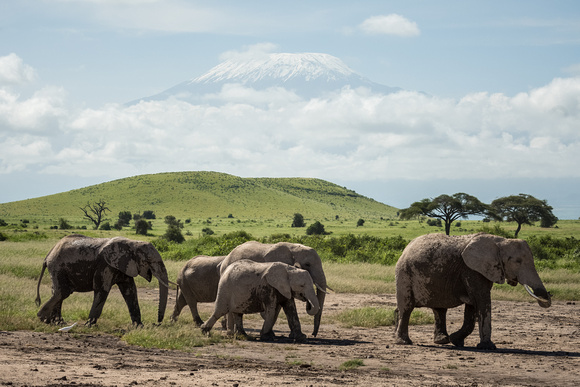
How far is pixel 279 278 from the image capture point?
14.9 meters

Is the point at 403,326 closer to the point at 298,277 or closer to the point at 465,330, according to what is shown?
the point at 465,330

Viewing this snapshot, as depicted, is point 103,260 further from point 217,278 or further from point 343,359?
point 343,359

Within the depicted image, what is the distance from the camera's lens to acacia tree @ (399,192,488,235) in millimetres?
69188

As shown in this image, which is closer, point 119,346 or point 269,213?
point 119,346

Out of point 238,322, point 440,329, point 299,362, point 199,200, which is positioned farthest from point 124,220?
point 299,362

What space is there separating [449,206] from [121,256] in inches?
2275

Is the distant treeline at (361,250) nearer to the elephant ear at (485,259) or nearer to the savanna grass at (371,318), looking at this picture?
the savanna grass at (371,318)

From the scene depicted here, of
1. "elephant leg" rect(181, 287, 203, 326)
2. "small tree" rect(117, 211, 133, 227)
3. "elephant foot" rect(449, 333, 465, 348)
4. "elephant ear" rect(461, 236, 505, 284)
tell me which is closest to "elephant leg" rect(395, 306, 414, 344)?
"elephant foot" rect(449, 333, 465, 348)

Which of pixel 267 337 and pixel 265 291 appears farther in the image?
pixel 267 337

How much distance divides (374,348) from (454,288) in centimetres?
216

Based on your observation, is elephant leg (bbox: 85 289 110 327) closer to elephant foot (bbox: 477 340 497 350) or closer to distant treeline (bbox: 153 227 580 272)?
elephant foot (bbox: 477 340 497 350)

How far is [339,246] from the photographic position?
137 feet

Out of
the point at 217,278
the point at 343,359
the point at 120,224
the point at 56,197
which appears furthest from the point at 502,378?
the point at 56,197

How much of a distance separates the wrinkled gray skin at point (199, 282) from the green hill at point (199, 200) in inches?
4031
